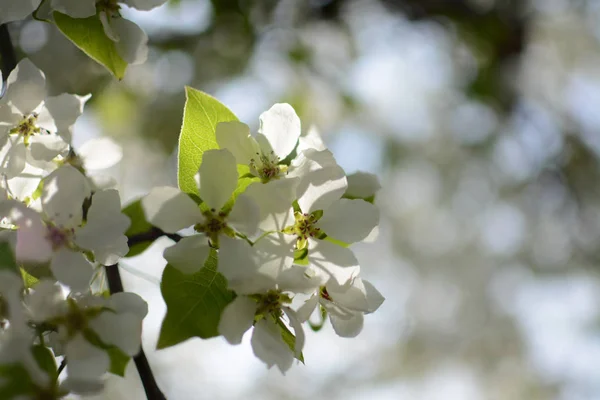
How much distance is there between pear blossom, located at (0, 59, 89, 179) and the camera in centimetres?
56

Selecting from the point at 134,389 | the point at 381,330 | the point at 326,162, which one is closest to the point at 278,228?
the point at 326,162

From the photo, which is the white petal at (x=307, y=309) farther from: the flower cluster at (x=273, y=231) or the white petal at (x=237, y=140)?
the white petal at (x=237, y=140)

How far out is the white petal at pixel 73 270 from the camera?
0.49m

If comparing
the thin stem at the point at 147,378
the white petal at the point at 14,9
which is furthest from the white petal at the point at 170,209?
the white petal at the point at 14,9

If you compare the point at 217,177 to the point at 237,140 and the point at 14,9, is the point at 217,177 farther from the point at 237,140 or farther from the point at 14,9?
the point at 14,9

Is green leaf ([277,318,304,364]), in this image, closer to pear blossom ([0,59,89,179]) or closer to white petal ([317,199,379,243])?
white petal ([317,199,379,243])

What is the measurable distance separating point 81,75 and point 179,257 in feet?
3.61

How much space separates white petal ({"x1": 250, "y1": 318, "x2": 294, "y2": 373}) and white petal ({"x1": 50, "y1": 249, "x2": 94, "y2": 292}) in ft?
0.47

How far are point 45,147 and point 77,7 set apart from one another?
0.42 ft

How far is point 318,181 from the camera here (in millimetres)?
553

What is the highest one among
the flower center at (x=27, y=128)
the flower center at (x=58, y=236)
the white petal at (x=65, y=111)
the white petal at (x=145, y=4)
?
the white petal at (x=145, y=4)

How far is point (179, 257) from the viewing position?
522mm

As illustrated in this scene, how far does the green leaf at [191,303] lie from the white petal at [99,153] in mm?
199

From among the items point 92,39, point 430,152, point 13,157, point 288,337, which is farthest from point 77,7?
point 430,152
